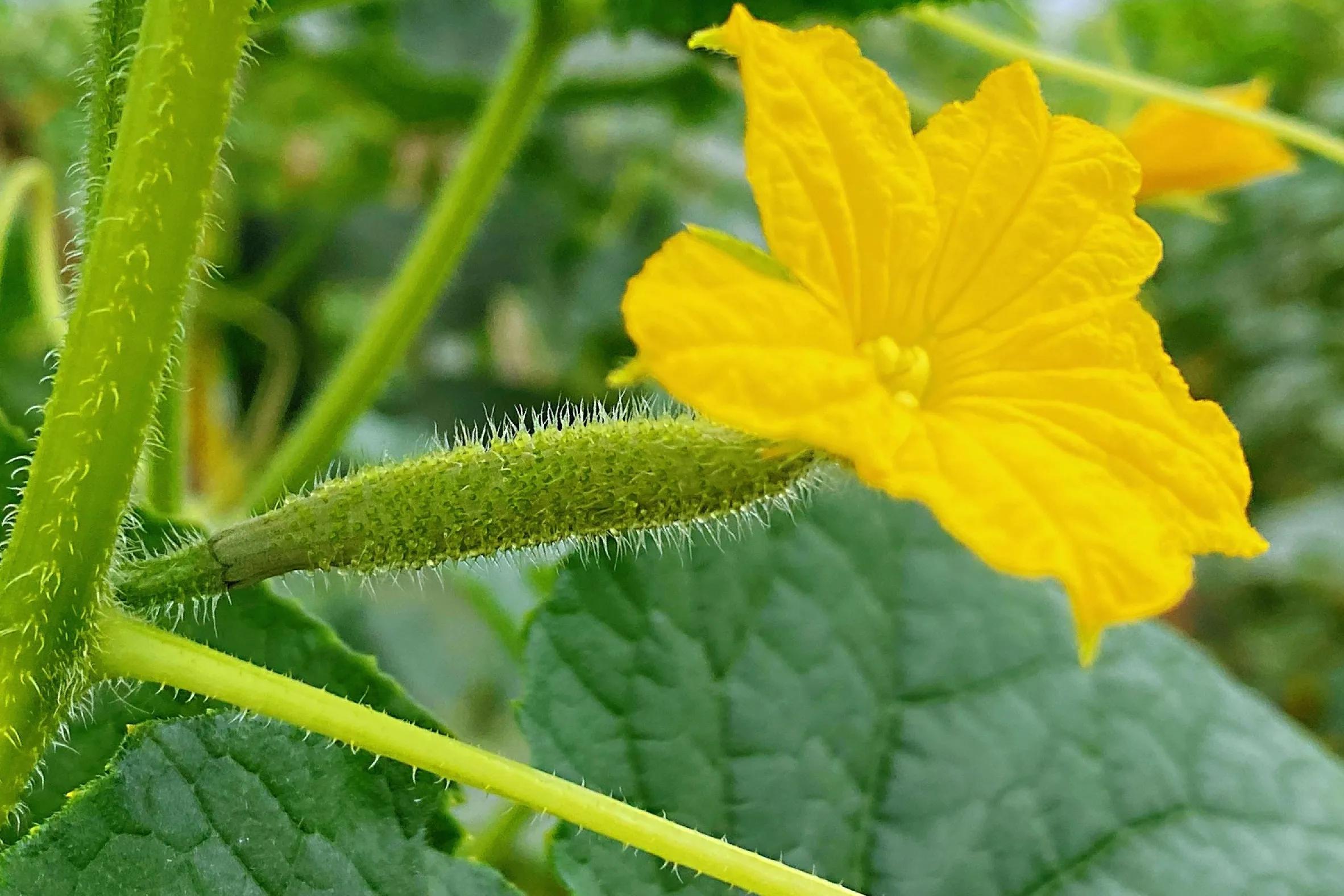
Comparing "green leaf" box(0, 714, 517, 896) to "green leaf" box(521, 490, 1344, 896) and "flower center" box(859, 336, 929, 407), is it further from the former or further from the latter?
"flower center" box(859, 336, 929, 407)

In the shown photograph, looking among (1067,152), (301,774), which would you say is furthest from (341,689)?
(1067,152)

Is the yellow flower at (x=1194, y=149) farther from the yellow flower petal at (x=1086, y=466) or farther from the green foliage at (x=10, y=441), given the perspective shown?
the green foliage at (x=10, y=441)

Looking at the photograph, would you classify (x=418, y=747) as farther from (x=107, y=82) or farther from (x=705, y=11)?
(x=705, y=11)

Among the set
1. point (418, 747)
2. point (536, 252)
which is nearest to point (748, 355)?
point (418, 747)

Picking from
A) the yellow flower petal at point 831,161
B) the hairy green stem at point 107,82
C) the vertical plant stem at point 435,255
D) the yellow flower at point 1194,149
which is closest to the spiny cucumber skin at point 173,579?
the hairy green stem at point 107,82

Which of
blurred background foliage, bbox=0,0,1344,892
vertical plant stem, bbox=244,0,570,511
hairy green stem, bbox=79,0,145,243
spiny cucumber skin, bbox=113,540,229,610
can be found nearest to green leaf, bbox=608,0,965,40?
vertical plant stem, bbox=244,0,570,511

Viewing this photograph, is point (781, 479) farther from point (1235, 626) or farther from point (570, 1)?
point (1235, 626)
